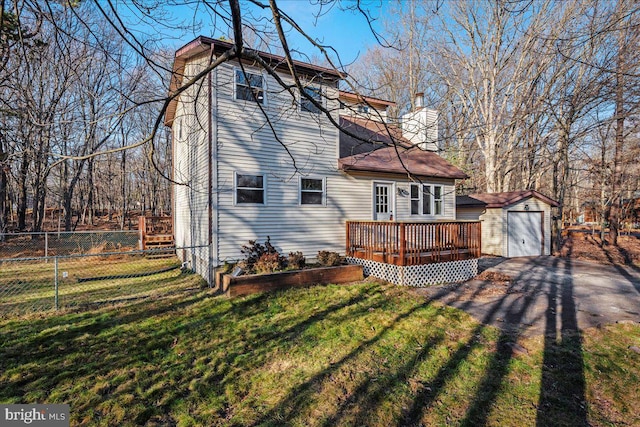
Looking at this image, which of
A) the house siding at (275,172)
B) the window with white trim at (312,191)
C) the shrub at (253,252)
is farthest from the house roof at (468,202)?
the shrub at (253,252)

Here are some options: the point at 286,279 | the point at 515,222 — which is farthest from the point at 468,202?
the point at 286,279

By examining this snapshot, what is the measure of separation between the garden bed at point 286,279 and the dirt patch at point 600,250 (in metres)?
9.94

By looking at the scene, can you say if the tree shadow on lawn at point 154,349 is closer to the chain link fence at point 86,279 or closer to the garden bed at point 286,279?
the garden bed at point 286,279

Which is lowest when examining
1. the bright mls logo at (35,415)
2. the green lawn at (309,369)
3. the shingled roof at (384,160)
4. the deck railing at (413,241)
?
the bright mls logo at (35,415)

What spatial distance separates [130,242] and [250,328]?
12157 millimetres

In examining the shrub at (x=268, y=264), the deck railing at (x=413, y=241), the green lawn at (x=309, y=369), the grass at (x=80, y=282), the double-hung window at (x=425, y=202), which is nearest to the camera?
the green lawn at (x=309, y=369)

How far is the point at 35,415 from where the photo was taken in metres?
3.07

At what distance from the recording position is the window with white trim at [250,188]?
25.6 ft

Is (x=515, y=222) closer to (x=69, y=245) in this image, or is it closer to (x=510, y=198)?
(x=510, y=198)

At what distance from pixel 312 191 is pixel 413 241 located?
309cm

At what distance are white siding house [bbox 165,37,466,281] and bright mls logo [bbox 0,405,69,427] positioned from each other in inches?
173

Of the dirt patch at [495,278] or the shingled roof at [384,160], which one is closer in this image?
the dirt patch at [495,278]

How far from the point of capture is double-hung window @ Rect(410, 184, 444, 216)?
10.9 meters

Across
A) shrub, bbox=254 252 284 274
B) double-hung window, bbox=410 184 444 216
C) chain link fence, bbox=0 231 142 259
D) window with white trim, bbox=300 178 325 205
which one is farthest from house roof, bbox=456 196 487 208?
chain link fence, bbox=0 231 142 259
